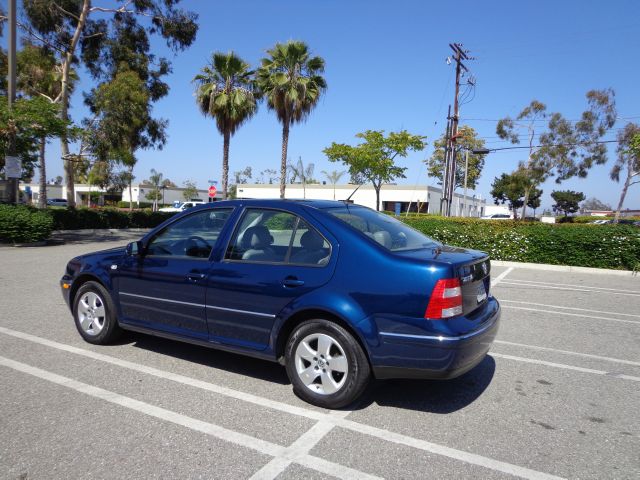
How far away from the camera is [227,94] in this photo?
85.5 feet

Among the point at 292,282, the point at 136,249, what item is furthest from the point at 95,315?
the point at 292,282

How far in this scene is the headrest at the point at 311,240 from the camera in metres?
3.74

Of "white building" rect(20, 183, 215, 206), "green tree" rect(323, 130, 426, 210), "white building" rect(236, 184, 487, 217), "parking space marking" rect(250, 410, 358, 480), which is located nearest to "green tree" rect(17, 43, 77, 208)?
"green tree" rect(323, 130, 426, 210)

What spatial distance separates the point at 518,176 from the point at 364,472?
42269mm

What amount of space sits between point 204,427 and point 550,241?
1329 cm

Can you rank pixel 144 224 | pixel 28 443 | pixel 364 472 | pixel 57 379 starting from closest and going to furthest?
1. pixel 364 472
2. pixel 28 443
3. pixel 57 379
4. pixel 144 224

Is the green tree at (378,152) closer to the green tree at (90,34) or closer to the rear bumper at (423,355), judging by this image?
the green tree at (90,34)

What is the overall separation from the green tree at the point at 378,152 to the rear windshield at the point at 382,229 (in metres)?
28.3

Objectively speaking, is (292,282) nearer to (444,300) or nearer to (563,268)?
(444,300)

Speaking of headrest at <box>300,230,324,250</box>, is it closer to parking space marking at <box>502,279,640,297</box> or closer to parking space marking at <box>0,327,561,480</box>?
parking space marking at <box>0,327,561,480</box>

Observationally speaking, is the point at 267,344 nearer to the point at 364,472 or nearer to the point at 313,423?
the point at 313,423

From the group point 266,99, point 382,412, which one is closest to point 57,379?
point 382,412

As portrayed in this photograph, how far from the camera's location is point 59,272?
10.4 metres

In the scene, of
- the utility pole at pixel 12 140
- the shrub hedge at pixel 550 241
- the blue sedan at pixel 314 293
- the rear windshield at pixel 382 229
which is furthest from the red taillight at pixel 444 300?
the utility pole at pixel 12 140
